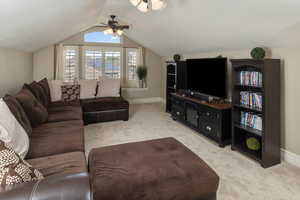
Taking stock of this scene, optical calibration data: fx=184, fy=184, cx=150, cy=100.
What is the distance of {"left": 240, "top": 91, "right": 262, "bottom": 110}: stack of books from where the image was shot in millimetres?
2658

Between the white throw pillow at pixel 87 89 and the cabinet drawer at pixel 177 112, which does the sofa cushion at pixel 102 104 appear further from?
the cabinet drawer at pixel 177 112

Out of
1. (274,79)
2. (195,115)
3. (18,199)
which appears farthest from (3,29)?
(274,79)

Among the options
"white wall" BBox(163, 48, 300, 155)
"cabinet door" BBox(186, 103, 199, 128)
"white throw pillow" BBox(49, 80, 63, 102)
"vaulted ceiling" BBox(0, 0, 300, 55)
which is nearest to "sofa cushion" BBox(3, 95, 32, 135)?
"vaulted ceiling" BBox(0, 0, 300, 55)

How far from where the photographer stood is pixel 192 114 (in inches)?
154

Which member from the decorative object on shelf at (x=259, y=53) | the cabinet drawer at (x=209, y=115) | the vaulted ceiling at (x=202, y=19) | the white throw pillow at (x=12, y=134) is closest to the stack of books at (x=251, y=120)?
the cabinet drawer at (x=209, y=115)

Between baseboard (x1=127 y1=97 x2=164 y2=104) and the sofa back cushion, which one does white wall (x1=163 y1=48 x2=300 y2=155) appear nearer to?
the sofa back cushion

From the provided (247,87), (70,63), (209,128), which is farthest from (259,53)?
(70,63)

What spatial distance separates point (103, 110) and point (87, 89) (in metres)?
0.93

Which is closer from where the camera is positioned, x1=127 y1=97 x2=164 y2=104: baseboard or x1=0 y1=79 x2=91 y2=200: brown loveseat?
x1=0 y1=79 x2=91 y2=200: brown loveseat

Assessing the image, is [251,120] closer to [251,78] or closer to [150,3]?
[251,78]

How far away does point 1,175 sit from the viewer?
948 mm

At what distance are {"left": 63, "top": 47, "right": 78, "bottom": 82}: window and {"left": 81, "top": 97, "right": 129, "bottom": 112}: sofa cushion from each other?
6.15 ft

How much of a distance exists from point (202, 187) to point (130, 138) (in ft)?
7.07

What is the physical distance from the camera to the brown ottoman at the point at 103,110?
14.0ft
